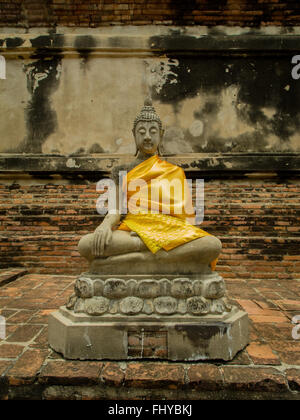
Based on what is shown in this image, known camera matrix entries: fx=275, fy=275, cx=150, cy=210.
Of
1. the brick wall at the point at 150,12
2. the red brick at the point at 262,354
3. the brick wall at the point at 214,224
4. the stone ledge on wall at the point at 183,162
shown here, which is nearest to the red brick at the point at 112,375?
the red brick at the point at 262,354

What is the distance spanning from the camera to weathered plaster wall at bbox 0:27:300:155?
4504mm

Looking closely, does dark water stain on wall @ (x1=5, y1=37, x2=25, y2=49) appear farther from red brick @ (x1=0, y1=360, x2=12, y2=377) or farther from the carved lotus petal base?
red brick @ (x1=0, y1=360, x2=12, y2=377)

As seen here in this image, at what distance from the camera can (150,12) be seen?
179 inches

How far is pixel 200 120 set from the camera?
14.9 ft

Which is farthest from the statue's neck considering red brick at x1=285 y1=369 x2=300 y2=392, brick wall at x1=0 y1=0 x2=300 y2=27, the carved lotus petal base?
brick wall at x1=0 y1=0 x2=300 y2=27

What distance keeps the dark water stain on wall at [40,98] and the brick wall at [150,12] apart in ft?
2.17

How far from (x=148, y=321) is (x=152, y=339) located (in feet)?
0.37

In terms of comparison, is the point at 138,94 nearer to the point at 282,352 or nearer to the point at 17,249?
the point at 17,249

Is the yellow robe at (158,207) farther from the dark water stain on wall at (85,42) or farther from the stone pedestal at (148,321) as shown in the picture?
the dark water stain on wall at (85,42)

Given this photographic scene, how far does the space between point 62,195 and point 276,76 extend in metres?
4.02

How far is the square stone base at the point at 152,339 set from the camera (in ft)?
5.80

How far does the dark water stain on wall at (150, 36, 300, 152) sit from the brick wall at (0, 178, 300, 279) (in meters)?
0.80

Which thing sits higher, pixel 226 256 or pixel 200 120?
pixel 200 120

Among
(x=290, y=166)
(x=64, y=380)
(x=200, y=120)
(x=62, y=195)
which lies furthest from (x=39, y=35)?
(x=64, y=380)
